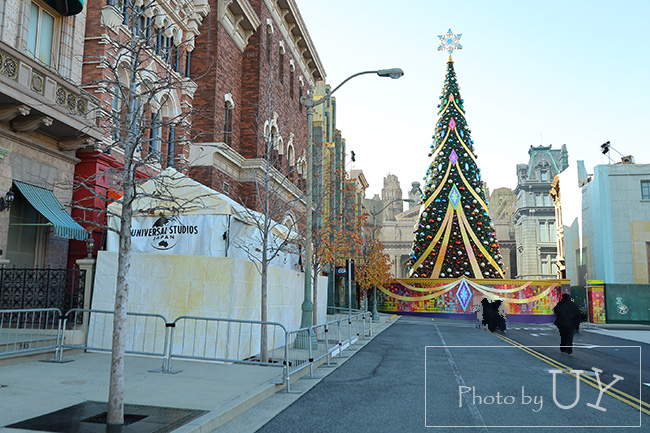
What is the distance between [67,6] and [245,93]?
12298 millimetres

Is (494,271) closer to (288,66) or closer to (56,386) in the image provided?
(288,66)

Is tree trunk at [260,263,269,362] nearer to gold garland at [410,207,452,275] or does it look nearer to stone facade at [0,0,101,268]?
→ stone facade at [0,0,101,268]

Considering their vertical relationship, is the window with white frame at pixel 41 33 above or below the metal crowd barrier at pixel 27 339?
above

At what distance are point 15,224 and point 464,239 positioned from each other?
3101cm

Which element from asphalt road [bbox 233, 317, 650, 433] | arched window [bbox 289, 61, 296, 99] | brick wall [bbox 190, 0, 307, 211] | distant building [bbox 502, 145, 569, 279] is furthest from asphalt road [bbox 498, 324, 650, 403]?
distant building [bbox 502, 145, 569, 279]

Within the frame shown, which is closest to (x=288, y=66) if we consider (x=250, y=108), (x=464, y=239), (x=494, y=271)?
(x=250, y=108)

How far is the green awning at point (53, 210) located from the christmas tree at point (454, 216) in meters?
28.8

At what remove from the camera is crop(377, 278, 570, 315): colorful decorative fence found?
36438 mm

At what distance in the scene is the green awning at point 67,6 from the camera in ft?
48.0

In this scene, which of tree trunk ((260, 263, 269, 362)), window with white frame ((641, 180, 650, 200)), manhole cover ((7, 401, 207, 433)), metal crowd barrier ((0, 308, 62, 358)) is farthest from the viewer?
window with white frame ((641, 180, 650, 200))

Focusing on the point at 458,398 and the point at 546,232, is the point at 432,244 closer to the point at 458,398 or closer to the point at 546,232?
the point at 458,398

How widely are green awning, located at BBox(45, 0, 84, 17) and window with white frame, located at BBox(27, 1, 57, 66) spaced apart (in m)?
0.26

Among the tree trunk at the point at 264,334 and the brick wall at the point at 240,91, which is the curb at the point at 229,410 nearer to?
the tree trunk at the point at 264,334

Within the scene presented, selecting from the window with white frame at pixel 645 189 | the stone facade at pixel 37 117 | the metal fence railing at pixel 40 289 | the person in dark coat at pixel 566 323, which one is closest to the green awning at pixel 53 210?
the stone facade at pixel 37 117
